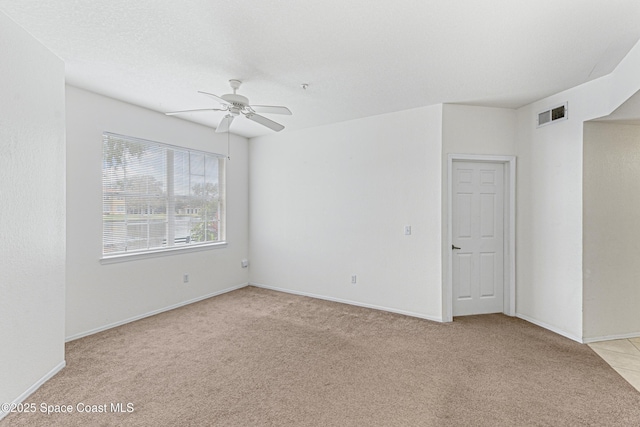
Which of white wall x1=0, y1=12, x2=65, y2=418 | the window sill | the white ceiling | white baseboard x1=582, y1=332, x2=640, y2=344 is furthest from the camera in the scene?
the window sill

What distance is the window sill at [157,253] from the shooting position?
3.55 m

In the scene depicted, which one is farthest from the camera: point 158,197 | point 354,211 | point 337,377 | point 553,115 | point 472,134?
point 354,211

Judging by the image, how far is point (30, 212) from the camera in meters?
2.26

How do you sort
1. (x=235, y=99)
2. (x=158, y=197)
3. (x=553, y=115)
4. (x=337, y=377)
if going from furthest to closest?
(x=158, y=197) < (x=553, y=115) < (x=235, y=99) < (x=337, y=377)

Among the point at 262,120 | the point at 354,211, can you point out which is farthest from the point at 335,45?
the point at 354,211

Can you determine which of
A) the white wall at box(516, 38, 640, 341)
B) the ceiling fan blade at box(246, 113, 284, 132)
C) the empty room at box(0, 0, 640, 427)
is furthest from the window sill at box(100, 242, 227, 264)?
the white wall at box(516, 38, 640, 341)

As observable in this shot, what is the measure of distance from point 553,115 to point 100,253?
17.5ft

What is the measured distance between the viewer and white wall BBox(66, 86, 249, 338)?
10.6 ft

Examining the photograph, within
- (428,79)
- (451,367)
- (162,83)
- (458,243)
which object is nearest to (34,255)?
(162,83)

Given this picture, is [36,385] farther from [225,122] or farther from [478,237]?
[478,237]

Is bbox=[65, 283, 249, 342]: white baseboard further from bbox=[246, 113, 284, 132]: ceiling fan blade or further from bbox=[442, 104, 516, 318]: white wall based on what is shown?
bbox=[442, 104, 516, 318]: white wall

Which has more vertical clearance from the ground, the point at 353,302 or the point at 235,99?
the point at 235,99

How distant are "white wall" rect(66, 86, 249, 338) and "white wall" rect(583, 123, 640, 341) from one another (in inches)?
192

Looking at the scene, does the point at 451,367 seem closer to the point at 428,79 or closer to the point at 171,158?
the point at 428,79
